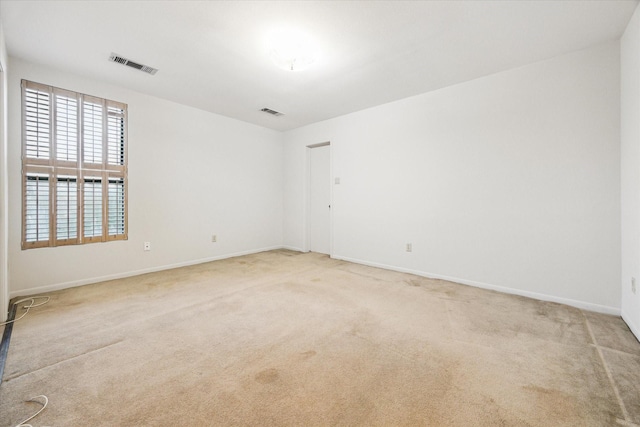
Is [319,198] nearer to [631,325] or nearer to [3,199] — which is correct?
[3,199]

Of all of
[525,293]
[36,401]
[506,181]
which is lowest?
[36,401]

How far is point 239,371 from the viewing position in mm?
1706

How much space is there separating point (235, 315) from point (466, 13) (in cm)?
339

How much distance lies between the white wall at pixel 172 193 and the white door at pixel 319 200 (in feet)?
2.78

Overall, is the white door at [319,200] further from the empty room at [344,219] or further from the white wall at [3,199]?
the white wall at [3,199]

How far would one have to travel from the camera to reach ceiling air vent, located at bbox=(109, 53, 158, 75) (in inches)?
113

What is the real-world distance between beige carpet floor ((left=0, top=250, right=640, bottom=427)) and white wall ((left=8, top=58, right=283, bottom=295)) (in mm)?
509

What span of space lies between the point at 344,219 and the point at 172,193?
2.98 meters

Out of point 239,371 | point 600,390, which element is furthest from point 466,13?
point 239,371

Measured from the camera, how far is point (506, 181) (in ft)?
10.4

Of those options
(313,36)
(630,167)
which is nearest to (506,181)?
(630,167)

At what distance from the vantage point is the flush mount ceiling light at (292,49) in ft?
8.06

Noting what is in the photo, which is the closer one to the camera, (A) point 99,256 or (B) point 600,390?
(B) point 600,390

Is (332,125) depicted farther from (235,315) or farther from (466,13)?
(235,315)
